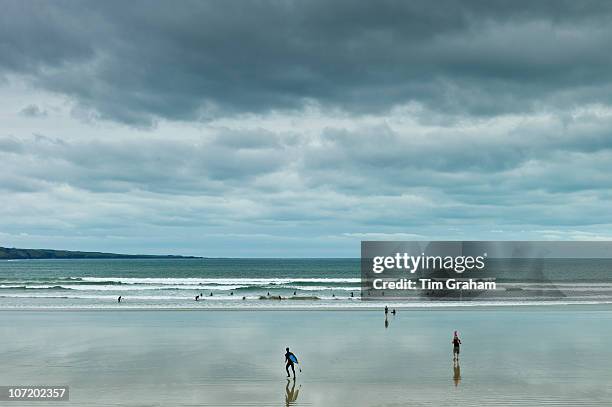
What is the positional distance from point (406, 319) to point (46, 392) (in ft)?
113

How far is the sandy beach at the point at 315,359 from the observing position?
25.4 metres

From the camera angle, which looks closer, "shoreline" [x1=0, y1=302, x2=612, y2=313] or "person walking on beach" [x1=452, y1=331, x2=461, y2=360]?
"person walking on beach" [x1=452, y1=331, x2=461, y2=360]

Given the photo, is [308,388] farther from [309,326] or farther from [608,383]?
[309,326]

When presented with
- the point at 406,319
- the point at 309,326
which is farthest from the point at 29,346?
the point at 406,319

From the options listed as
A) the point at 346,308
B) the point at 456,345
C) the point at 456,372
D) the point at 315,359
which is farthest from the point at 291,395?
the point at 346,308

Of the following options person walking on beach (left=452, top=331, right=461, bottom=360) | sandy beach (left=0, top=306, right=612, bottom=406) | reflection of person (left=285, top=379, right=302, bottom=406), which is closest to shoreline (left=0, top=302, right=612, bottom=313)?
sandy beach (left=0, top=306, right=612, bottom=406)

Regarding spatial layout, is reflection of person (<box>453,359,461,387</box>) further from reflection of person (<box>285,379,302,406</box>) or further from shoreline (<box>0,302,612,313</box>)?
shoreline (<box>0,302,612,313</box>)

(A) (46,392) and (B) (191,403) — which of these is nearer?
(B) (191,403)

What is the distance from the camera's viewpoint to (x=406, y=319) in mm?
53875

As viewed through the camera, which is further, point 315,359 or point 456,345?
point 315,359

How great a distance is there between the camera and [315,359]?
33500 millimetres

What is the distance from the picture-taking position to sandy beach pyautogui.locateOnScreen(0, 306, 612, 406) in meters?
25.4

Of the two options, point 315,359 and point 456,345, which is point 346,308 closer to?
point 315,359

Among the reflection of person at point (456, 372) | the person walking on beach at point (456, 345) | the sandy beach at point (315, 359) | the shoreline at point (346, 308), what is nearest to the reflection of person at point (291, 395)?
the sandy beach at point (315, 359)
